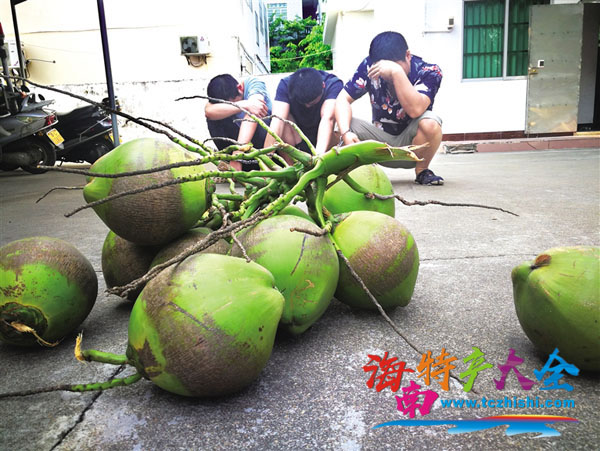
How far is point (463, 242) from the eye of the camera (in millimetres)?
2508

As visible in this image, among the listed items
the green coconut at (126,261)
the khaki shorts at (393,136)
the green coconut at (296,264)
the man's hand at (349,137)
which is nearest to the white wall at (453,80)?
the khaki shorts at (393,136)

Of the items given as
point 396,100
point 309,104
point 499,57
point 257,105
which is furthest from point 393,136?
point 499,57

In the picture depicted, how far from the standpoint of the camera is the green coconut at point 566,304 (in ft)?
3.22

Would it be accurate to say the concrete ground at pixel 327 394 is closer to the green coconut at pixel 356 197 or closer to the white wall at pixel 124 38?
the green coconut at pixel 356 197

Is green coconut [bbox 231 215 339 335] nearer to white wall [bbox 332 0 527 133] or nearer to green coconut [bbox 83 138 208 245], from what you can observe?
green coconut [bbox 83 138 208 245]

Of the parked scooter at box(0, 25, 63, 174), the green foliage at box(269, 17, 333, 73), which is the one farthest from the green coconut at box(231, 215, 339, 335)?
the green foliage at box(269, 17, 333, 73)

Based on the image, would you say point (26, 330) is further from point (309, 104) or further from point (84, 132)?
point (84, 132)

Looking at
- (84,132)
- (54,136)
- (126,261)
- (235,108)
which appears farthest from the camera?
(84,132)

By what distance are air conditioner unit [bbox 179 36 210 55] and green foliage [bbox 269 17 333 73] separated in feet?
48.4

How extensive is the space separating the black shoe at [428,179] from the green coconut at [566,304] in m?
4.28

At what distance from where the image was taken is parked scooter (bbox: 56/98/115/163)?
871 centimetres

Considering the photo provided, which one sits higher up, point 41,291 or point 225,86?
point 225,86

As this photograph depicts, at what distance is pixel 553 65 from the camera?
31.4 ft

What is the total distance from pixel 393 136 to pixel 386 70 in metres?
A: 0.80
